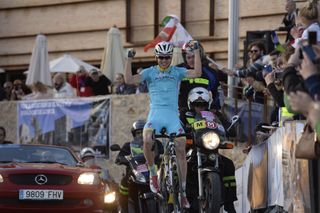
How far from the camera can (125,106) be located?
21.5 m

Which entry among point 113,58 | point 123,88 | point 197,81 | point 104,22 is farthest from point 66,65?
point 197,81

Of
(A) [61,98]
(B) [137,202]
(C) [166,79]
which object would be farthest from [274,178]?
(A) [61,98]

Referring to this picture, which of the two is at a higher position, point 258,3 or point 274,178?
point 258,3

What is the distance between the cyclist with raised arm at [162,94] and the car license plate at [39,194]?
1.68m

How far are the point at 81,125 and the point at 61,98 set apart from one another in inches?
37.1

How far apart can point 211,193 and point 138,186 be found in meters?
2.87

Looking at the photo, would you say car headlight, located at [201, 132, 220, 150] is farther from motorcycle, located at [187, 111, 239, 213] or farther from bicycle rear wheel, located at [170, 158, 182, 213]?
bicycle rear wheel, located at [170, 158, 182, 213]

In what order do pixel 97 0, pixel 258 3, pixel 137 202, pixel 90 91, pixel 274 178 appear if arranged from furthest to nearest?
pixel 97 0
pixel 258 3
pixel 90 91
pixel 137 202
pixel 274 178

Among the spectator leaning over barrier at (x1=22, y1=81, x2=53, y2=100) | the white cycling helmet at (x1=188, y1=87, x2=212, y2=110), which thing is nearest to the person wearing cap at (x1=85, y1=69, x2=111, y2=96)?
the spectator leaning over barrier at (x1=22, y1=81, x2=53, y2=100)

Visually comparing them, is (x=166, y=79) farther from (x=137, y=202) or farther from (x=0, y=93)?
(x=0, y=93)

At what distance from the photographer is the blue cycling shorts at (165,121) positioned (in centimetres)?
1286

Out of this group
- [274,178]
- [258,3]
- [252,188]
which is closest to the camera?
[274,178]

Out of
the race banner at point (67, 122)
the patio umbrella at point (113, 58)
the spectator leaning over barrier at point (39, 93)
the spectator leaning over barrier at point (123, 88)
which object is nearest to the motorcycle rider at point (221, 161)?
the race banner at point (67, 122)

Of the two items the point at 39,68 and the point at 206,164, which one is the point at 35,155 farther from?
the point at 39,68
